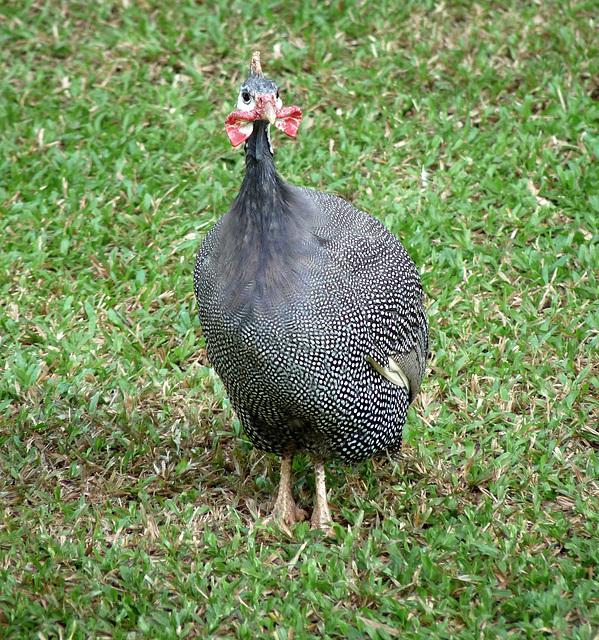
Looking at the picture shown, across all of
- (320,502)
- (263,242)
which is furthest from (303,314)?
(320,502)

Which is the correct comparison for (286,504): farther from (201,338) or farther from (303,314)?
(201,338)

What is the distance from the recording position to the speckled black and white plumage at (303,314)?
10.5ft

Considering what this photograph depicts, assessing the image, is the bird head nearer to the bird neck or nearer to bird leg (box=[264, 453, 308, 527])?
the bird neck

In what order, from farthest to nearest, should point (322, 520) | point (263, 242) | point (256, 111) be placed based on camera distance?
point (322, 520), point (263, 242), point (256, 111)

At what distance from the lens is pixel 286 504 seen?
3.75 meters

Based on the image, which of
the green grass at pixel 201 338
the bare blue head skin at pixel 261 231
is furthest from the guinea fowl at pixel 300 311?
the green grass at pixel 201 338

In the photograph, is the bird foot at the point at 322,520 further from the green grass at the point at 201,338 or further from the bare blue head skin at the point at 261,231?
the bare blue head skin at the point at 261,231

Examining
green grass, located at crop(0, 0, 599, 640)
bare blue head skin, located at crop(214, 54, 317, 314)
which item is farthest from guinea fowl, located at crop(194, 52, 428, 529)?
green grass, located at crop(0, 0, 599, 640)

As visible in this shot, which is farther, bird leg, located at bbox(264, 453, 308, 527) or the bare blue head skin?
bird leg, located at bbox(264, 453, 308, 527)

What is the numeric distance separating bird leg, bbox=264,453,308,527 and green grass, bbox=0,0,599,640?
0.30 ft

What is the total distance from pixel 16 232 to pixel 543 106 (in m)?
3.54

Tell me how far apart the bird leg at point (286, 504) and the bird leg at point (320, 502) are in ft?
0.27

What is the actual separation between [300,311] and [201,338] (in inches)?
61.6

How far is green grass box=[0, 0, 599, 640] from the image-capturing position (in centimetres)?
329
